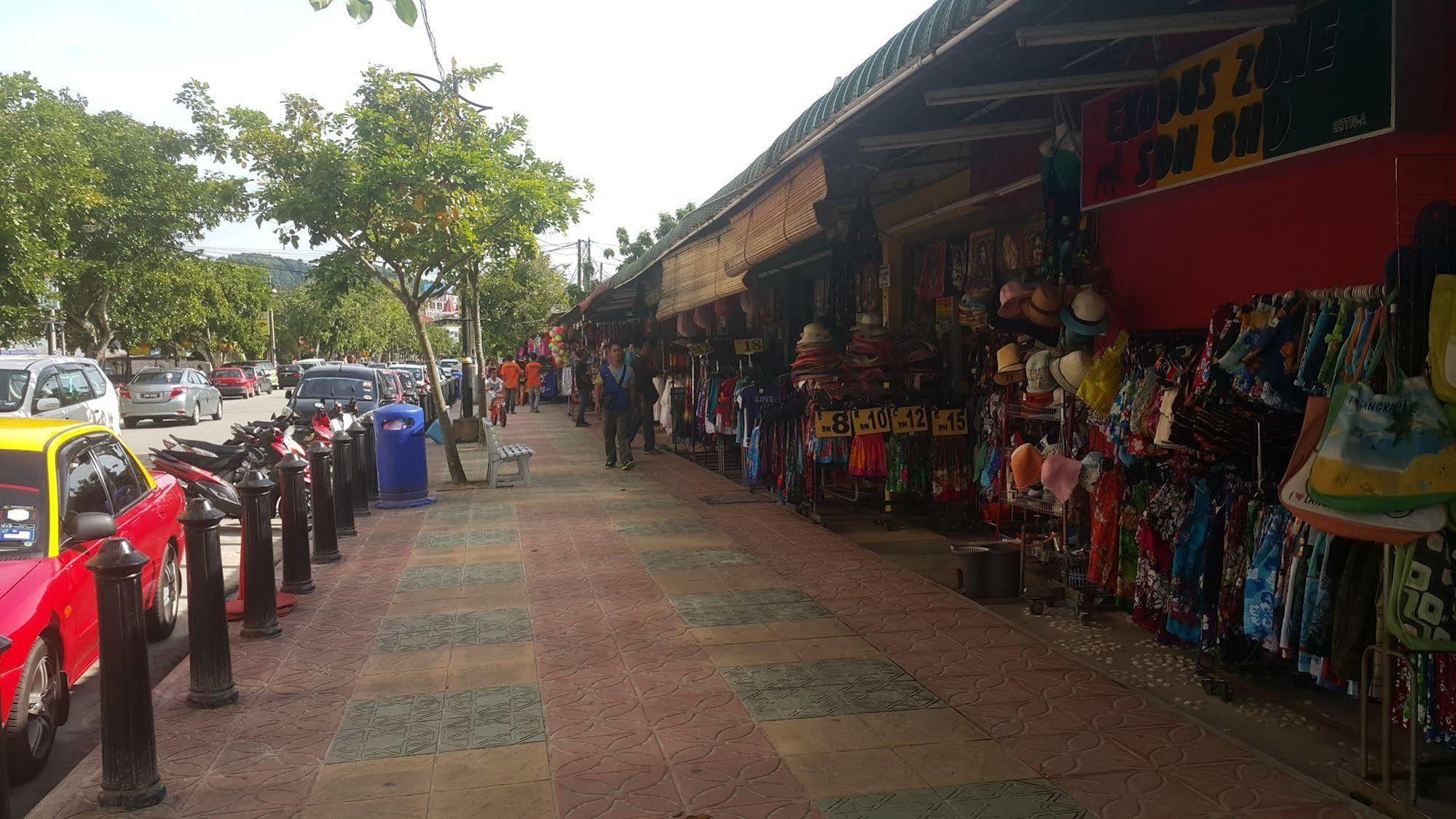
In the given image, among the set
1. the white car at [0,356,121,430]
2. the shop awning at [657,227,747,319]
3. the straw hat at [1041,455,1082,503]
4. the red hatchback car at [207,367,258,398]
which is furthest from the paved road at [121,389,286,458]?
the straw hat at [1041,455,1082,503]

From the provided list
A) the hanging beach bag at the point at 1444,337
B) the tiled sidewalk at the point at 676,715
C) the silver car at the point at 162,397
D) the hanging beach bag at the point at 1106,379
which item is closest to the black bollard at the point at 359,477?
the tiled sidewalk at the point at 676,715

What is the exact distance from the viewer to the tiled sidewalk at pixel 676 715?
13.2ft

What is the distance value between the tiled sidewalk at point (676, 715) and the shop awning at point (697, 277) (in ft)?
13.5

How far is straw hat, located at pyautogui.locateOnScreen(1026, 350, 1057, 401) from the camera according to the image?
6.66 meters

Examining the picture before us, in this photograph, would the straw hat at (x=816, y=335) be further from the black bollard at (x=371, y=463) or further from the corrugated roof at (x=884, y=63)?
the black bollard at (x=371, y=463)

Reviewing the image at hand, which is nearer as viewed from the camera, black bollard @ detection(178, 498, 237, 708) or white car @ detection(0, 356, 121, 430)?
black bollard @ detection(178, 498, 237, 708)

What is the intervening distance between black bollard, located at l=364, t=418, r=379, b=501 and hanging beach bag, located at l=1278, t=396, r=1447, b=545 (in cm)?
989

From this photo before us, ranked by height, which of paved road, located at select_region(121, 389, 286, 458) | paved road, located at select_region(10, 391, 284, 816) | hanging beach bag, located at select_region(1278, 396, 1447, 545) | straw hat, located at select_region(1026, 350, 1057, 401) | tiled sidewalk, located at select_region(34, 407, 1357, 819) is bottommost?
paved road, located at select_region(10, 391, 284, 816)

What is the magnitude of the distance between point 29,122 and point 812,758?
27074 millimetres

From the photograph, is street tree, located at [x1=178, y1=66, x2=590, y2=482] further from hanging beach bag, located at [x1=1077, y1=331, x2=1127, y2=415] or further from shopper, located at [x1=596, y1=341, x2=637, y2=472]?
hanging beach bag, located at [x1=1077, y1=331, x2=1127, y2=415]

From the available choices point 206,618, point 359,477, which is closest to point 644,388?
point 359,477

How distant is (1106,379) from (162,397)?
27.1 metres

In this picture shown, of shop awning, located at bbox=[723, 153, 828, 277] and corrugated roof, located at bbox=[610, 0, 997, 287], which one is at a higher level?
corrugated roof, located at bbox=[610, 0, 997, 287]

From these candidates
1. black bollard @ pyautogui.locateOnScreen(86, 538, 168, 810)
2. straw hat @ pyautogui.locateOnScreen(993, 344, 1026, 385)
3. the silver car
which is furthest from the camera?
the silver car
